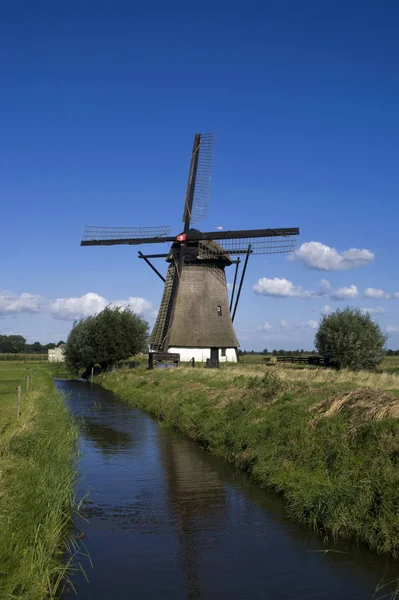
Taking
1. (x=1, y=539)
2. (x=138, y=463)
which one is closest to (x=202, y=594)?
(x=1, y=539)

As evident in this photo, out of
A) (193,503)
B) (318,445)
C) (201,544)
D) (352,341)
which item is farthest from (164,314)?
(201,544)

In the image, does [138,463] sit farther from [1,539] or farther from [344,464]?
[1,539]

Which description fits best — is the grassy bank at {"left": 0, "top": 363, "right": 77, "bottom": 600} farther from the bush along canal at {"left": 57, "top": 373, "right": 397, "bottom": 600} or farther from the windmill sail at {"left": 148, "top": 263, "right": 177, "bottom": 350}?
the windmill sail at {"left": 148, "top": 263, "right": 177, "bottom": 350}

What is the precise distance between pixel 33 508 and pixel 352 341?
4055 cm

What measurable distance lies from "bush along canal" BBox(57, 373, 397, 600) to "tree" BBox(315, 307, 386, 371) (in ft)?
106

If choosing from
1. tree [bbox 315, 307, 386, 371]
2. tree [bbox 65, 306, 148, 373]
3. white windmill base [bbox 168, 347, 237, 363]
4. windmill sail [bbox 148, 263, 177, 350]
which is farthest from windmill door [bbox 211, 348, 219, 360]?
tree [bbox 65, 306, 148, 373]

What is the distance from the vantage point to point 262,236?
47.2m

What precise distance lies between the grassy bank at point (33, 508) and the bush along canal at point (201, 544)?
0.57 m

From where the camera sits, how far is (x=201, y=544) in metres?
10.1

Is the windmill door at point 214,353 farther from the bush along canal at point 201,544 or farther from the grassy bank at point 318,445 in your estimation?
the bush along canal at point 201,544

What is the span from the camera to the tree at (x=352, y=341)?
47.1m

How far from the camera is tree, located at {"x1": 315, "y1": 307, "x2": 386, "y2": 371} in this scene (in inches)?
1855

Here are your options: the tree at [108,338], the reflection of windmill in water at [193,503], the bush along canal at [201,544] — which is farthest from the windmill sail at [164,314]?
the bush along canal at [201,544]

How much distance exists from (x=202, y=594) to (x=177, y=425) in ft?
50.9
